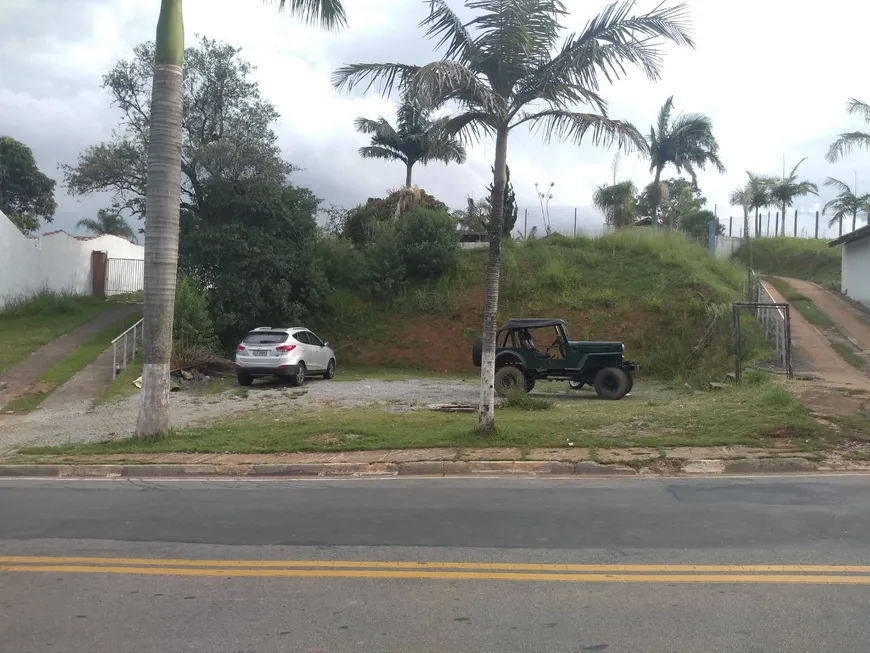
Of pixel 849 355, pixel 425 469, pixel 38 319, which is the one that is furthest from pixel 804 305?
pixel 38 319

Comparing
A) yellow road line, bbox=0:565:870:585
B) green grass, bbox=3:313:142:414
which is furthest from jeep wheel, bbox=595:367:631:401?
green grass, bbox=3:313:142:414

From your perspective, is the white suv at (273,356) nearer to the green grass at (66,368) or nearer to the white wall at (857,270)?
the green grass at (66,368)

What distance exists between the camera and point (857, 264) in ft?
87.8

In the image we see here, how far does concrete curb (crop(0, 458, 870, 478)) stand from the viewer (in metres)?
9.40

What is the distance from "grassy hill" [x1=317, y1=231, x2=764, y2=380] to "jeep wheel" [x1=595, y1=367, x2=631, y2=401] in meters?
5.42

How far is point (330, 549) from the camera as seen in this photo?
239 inches

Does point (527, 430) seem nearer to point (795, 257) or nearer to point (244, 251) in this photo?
point (244, 251)

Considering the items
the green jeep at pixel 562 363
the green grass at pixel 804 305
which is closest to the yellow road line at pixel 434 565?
the green jeep at pixel 562 363

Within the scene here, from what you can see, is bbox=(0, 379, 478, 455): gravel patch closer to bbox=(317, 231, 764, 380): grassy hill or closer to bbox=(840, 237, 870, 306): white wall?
bbox=(317, 231, 764, 380): grassy hill

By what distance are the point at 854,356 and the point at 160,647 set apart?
63.8 ft

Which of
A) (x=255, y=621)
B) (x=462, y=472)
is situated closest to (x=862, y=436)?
(x=462, y=472)

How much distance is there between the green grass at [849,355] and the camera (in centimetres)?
1816

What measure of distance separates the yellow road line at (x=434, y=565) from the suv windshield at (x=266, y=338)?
13.1 metres

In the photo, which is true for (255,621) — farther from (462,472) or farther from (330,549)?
(462,472)
